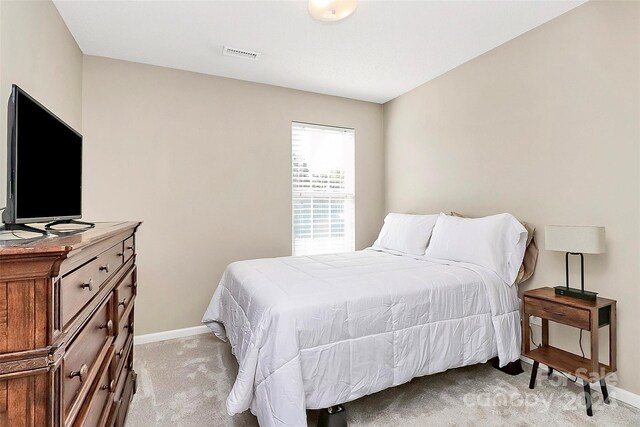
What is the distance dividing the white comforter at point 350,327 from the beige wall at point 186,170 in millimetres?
927

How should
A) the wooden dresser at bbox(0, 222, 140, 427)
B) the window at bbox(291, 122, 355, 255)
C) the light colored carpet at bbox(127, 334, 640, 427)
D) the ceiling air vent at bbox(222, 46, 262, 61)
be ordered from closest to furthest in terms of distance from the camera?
1. the wooden dresser at bbox(0, 222, 140, 427)
2. the light colored carpet at bbox(127, 334, 640, 427)
3. the ceiling air vent at bbox(222, 46, 262, 61)
4. the window at bbox(291, 122, 355, 255)

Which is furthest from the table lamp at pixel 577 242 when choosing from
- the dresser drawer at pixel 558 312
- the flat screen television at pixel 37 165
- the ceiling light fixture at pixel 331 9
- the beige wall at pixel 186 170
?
the flat screen television at pixel 37 165

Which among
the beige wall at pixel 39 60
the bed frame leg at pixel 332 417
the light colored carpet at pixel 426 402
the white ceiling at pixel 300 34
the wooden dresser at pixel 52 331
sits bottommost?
the light colored carpet at pixel 426 402

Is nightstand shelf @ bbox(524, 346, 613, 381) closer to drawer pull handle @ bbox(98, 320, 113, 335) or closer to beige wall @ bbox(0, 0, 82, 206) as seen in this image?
drawer pull handle @ bbox(98, 320, 113, 335)

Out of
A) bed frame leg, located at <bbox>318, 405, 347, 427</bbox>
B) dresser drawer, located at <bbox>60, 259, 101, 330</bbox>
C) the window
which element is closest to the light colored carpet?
bed frame leg, located at <bbox>318, 405, 347, 427</bbox>

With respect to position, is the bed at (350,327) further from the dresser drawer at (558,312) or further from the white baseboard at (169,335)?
the white baseboard at (169,335)

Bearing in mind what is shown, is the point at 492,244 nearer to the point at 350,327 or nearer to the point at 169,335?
the point at 350,327

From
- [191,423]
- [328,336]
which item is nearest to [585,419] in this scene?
[328,336]

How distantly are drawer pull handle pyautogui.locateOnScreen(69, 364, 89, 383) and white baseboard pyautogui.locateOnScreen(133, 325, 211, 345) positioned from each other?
7.20ft

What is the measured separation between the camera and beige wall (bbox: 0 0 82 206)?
1.67 metres

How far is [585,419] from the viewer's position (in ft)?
6.22

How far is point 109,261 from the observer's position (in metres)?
1.43

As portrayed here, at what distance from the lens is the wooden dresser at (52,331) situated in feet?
2.45

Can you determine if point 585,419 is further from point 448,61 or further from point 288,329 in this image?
point 448,61
